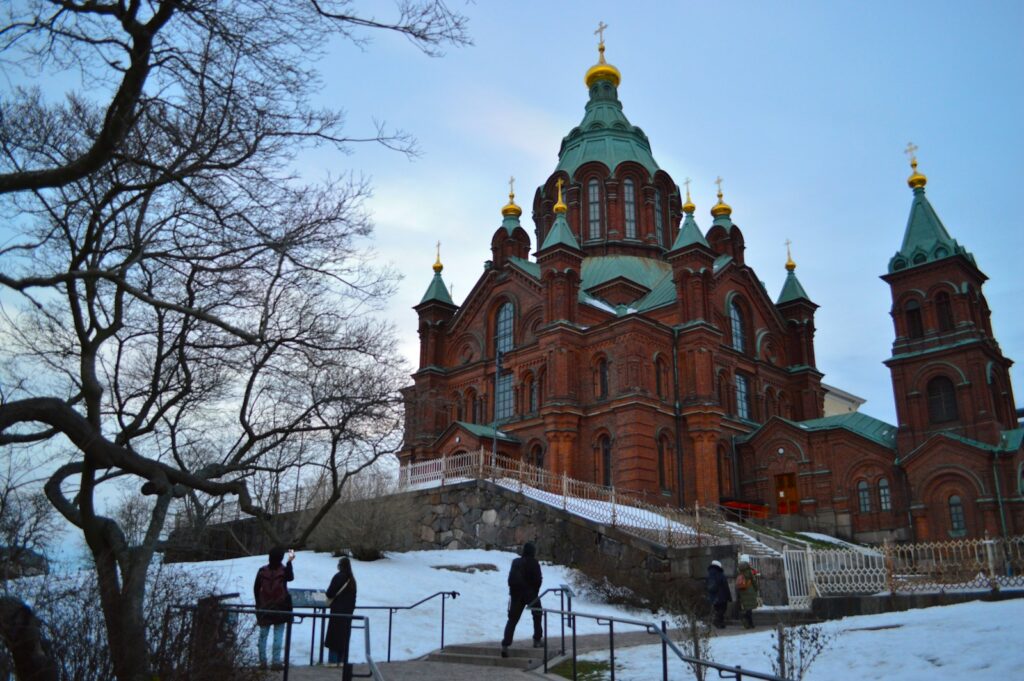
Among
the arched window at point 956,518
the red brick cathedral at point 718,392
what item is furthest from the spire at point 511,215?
the arched window at point 956,518

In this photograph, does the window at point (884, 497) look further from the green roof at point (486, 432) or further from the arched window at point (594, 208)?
the arched window at point (594, 208)

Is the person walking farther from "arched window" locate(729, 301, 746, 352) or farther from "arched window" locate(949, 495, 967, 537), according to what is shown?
"arched window" locate(729, 301, 746, 352)

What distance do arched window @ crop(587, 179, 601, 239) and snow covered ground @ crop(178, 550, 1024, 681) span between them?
25942 mm

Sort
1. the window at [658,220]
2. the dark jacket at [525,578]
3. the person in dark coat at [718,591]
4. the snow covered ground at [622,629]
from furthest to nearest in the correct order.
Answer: the window at [658,220] → the person in dark coat at [718,591] → the dark jacket at [525,578] → the snow covered ground at [622,629]

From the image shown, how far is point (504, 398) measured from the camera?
1491 inches

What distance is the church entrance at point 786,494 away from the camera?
34594mm

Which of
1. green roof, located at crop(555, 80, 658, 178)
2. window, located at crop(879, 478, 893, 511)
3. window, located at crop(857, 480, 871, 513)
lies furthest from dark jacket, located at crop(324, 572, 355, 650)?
green roof, located at crop(555, 80, 658, 178)

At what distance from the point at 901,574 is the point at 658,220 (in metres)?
28.9

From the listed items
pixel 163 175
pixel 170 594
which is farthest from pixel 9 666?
pixel 163 175

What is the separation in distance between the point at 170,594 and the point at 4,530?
554 centimetres

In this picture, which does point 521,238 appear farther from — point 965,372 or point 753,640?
point 753,640

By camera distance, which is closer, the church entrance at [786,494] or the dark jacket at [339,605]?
the dark jacket at [339,605]

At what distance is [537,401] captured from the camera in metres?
36.1

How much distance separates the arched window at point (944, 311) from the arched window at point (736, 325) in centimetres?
851
